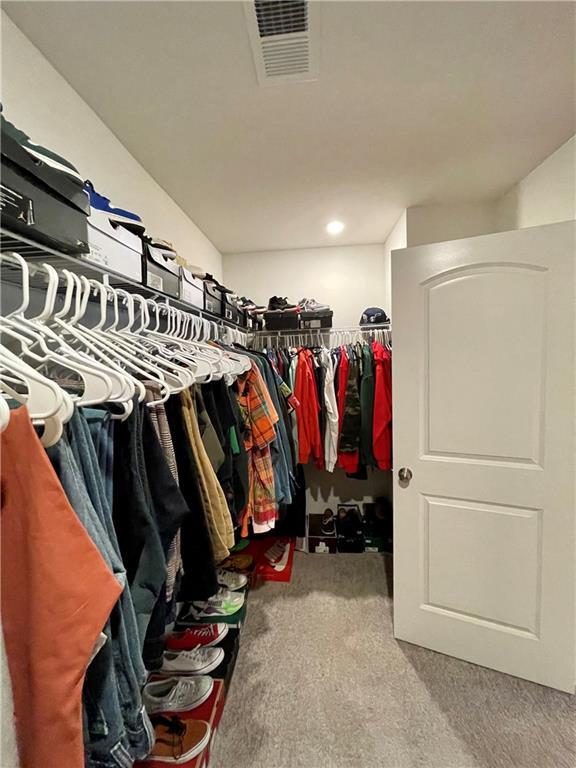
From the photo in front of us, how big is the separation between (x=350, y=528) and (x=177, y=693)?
160 centimetres

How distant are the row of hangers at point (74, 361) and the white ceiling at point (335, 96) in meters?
0.83

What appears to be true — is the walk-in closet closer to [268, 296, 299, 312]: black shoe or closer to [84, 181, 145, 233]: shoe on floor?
[84, 181, 145, 233]: shoe on floor

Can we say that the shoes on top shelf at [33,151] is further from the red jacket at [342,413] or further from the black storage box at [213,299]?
the red jacket at [342,413]

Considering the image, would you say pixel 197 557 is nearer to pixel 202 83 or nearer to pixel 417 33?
pixel 202 83

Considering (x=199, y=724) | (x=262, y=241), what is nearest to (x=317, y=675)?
(x=199, y=724)

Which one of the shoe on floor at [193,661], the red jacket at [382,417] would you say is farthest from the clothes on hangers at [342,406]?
the shoe on floor at [193,661]

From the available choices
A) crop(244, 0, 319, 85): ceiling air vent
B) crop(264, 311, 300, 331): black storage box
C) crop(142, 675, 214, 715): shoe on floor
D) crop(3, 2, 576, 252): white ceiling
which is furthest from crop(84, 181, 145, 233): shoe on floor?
crop(142, 675, 214, 715): shoe on floor

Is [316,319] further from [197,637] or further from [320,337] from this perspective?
[197,637]

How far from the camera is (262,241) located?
8.77ft

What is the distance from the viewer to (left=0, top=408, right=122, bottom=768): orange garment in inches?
16.5

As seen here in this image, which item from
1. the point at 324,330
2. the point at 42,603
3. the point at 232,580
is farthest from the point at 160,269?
the point at 232,580

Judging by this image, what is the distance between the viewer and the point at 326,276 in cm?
285

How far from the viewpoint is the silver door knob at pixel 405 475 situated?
1621mm

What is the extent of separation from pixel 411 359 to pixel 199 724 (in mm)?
1637
